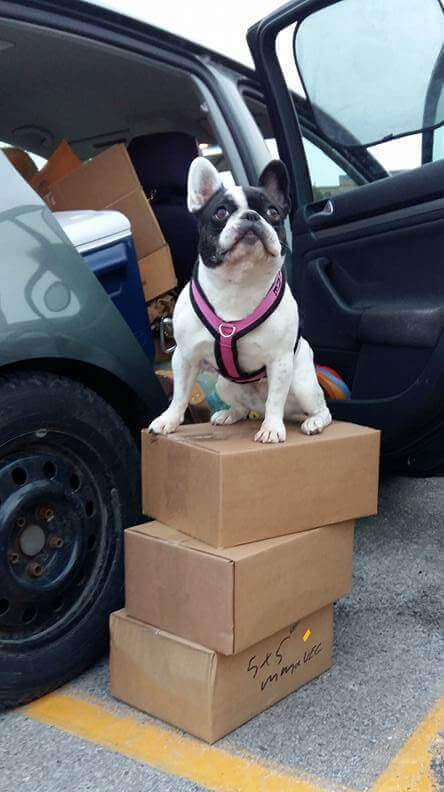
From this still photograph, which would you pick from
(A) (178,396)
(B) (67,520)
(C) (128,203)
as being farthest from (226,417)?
(C) (128,203)

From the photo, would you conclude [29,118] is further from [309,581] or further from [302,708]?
[302,708]

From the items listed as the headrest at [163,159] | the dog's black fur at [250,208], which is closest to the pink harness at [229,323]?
the dog's black fur at [250,208]

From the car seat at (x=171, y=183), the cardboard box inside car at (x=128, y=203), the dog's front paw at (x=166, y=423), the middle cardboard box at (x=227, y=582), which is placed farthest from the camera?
the car seat at (x=171, y=183)

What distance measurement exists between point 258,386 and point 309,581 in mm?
561

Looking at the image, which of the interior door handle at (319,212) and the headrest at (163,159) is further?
the headrest at (163,159)

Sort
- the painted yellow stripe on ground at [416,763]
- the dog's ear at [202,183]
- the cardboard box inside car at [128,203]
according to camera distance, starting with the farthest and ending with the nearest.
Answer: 1. the cardboard box inside car at [128,203]
2. the dog's ear at [202,183]
3. the painted yellow stripe on ground at [416,763]

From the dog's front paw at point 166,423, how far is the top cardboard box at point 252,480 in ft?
0.07

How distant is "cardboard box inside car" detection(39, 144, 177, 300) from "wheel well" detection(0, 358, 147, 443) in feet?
2.61

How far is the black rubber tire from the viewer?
1.80 metres

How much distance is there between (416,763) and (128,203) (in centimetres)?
206

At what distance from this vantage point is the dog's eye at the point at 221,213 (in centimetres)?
182

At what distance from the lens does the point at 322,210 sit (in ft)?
8.80

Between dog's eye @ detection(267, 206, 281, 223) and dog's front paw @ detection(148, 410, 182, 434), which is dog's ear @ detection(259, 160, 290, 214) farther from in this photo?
dog's front paw @ detection(148, 410, 182, 434)

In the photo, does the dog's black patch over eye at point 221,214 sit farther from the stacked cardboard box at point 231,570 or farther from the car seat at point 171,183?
the car seat at point 171,183
